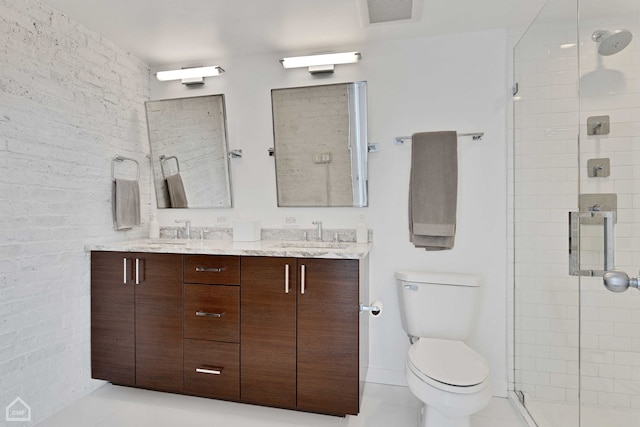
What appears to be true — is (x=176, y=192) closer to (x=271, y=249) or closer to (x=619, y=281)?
(x=271, y=249)

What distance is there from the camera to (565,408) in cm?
154

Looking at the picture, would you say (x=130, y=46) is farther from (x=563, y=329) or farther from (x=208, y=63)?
(x=563, y=329)

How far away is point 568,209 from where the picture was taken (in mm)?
1637

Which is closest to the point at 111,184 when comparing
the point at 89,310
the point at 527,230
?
the point at 89,310

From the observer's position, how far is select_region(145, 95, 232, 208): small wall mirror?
2371 millimetres

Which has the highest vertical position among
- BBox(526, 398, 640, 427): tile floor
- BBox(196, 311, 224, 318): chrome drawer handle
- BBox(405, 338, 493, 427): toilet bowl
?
BBox(196, 311, 224, 318): chrome drawer handle

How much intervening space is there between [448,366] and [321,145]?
1463 millimetres

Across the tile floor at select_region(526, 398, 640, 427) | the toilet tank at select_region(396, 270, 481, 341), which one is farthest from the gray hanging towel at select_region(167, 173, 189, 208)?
the tile floor at select_region(526, 398, 640, 427)

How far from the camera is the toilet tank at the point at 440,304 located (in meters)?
1.85

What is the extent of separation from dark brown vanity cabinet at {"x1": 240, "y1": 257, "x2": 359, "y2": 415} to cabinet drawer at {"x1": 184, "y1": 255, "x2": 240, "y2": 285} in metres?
0.06

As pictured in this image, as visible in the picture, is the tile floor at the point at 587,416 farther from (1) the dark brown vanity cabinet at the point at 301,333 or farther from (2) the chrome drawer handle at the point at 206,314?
(2) the chrome drawer handle at the point at 206,314

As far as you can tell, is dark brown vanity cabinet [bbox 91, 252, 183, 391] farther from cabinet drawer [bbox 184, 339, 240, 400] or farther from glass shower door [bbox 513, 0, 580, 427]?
glass shower door [bbox 513, 0, 580, 427]

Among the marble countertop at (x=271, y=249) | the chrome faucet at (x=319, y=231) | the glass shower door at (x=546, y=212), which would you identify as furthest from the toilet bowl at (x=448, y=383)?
the chrome faucet at (x=319, y=231)

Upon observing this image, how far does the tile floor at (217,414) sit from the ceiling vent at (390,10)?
2.22m
